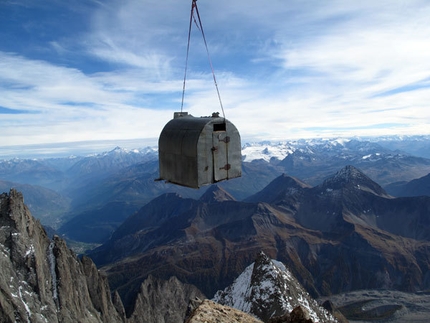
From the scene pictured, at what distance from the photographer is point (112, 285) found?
460 ft

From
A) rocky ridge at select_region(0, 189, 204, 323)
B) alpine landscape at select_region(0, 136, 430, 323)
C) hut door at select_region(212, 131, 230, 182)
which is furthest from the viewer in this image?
alpine landscape at select_region(0, 136, 430, 323)

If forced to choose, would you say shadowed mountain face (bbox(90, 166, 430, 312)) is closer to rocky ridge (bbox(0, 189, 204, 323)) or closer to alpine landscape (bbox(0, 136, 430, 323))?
alpine landscape (bbox(0, 136, 430, 323))

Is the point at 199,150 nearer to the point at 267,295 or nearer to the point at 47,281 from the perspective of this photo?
the point at 267,295

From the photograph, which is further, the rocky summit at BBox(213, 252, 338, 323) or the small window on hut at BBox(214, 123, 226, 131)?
the rocky summit at BBox(213, 252, 338, 323)

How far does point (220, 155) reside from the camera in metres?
12.8

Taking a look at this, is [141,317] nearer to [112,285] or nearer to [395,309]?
[112,285]

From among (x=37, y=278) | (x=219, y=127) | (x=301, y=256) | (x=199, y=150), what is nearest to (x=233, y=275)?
(x=301, y=256)

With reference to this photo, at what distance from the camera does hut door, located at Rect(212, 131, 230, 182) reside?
41.2 ft

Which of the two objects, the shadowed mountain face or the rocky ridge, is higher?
the rocky ridge

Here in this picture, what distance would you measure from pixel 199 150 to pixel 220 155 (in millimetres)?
1205

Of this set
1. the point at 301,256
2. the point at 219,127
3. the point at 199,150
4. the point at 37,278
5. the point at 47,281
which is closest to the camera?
the point at 199,150

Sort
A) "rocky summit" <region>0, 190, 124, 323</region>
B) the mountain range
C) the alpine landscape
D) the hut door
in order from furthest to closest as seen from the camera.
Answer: the alpine landscape, the mountain range, "rocky summit" <region>0, 190, 124, 323</region>, the hut door

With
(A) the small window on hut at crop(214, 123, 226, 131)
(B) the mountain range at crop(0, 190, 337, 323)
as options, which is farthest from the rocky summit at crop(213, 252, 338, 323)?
(A) the small window on hut at crop(214, 123, 226, 131)

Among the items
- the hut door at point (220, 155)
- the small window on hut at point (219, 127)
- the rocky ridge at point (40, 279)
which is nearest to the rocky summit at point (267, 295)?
the rocky ridge at point (40, 279)
